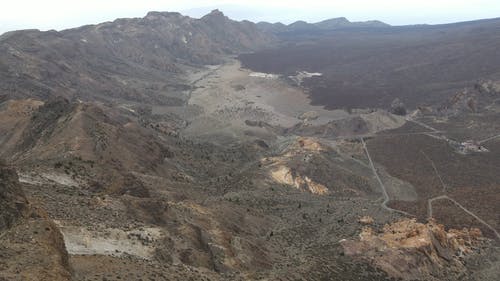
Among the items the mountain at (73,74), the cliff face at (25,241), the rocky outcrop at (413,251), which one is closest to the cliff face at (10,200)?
the cliff face at (25,241)

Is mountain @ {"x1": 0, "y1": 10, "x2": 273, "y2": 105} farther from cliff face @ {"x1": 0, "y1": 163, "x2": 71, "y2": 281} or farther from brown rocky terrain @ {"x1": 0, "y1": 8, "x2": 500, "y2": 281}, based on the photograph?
cliff face @ {"x1": 0, "y1": 163, "x2": 71, "y2": 281}

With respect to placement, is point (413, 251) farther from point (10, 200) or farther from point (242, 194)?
point (10, 200)

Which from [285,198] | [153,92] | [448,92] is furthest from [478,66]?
[285,198]

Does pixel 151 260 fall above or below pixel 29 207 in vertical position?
below

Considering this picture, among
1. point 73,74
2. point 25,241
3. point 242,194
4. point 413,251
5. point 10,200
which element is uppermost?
point 10,200

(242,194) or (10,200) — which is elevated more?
(10,200)

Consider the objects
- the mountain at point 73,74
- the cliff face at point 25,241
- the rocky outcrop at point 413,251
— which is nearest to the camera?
the cliff face at point 25,241

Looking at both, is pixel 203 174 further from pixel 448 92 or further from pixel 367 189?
pixel 448 92

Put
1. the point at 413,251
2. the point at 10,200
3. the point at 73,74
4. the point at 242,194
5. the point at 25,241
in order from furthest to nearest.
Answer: the point at 73,74 < the point at 242,194 < the point at 413,251 < the point at 10,200 < the point at 25,241

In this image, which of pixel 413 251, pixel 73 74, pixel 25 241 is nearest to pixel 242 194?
pixel 413 251

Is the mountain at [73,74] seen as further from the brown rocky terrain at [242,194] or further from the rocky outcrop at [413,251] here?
the rocky outcrop at [413,251]

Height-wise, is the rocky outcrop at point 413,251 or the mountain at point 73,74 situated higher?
the mountain at point 73,74
